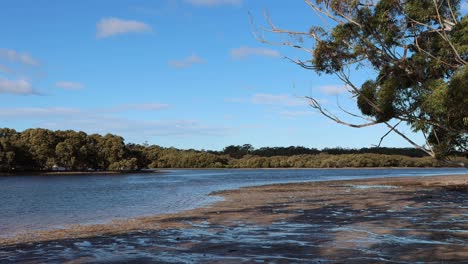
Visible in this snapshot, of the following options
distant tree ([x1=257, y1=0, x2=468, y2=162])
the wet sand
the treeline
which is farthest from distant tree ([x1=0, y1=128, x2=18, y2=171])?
distant tree ([x1=257, y1=0, x2=468, y2=162])

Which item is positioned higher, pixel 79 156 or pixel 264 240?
pixel 79 156

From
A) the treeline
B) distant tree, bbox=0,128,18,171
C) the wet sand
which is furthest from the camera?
the treeline

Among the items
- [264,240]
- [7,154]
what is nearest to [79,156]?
[7,154]

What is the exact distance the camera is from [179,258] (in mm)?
11875

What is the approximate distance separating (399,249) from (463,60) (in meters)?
4.83

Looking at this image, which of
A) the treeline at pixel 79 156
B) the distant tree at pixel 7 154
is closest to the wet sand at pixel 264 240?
the treeline at pixel 79 156

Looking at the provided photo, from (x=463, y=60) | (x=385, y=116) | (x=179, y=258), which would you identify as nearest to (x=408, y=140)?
(x=385, y=116)

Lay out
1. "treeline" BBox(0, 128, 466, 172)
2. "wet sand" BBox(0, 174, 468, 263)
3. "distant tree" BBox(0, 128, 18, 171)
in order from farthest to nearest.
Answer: "treeline" BBox(0, 128, 466, 172) → "distant tree" BBox(0, 128, 18, 171) → "wet sand" BBox(0, 174, 468, 263)

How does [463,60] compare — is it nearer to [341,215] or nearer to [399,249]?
[399,249]

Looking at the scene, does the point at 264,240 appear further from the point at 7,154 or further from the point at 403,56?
the point at 7,154

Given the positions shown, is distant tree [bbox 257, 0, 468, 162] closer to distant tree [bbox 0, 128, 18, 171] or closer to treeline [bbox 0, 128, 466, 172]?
treeline [bbox 0, 128, 466, 172]

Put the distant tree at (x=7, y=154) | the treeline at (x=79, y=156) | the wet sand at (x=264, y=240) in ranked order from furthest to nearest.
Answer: the treeline at (x=79, y=156) → the distant tree at (x=7, y=154) → the wet sand at (x=264, y=240)

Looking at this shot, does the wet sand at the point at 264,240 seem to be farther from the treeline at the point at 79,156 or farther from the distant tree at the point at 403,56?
the treeline at the point at 79,156

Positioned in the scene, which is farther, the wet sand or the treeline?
the treeline
